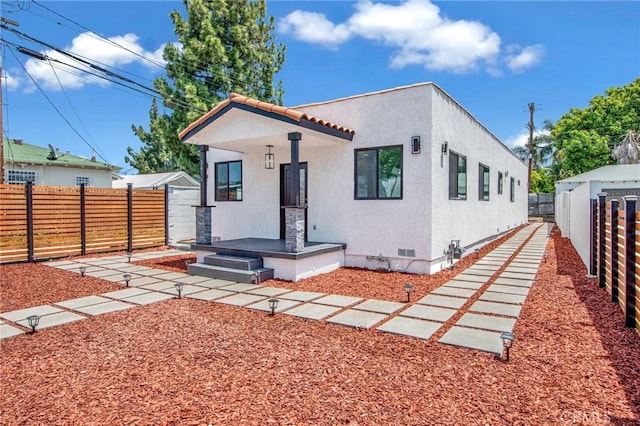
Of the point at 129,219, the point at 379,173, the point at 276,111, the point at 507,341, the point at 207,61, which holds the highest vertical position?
the point at 207,61

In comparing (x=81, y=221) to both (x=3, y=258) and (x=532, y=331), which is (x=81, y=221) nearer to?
(x=3, y=258)

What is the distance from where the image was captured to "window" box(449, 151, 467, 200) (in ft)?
29.5

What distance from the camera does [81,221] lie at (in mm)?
10820

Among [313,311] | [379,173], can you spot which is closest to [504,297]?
[313,311]

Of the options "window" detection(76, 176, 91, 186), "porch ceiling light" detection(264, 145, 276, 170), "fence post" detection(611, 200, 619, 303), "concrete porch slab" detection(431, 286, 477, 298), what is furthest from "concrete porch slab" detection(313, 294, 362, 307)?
"window" detection(76, 176, 91, 186)

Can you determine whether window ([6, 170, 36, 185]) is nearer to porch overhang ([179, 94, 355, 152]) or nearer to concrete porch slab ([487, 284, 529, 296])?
porch overhang ([179, 94, 355, 152])

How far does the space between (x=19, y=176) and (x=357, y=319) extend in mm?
21123

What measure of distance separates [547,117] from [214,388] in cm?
5122

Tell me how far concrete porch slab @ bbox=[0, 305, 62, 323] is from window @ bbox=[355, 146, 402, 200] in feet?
20.1

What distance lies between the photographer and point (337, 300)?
5.80 metres

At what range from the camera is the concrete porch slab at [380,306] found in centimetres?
520

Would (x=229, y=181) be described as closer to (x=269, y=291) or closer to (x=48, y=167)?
(x=269, y=291)

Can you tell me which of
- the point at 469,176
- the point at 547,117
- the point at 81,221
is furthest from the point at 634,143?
the point at 81,221

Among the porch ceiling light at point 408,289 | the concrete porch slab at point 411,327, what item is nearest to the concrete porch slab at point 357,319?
the concrete porch slab at point 411,327
